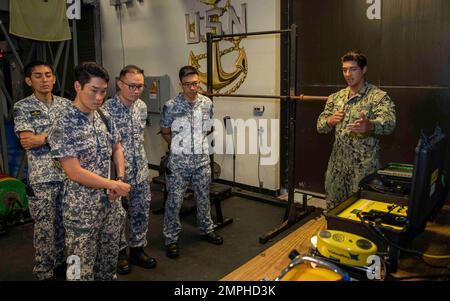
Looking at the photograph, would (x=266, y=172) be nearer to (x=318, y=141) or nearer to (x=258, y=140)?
(x=258, y=140)

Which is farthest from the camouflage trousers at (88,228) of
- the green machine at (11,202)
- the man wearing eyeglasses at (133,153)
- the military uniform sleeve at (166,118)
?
the green machine at (11,202)

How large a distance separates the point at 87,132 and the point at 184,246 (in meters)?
1.69

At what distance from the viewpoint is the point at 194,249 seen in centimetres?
324

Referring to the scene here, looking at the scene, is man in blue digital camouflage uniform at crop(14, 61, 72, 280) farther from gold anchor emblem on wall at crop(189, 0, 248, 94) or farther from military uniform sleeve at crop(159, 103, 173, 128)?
gold anchor emblem on wall at crop(189, 0, 248, 94)

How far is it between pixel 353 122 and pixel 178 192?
148 cm

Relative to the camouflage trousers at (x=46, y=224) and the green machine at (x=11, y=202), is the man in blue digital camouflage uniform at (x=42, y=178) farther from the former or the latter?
the green machine at (x=11, y=202)

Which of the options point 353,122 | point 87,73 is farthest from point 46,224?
point 353,122

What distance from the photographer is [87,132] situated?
1963mm

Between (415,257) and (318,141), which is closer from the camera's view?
(415,257)

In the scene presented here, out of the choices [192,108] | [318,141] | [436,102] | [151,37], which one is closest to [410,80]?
[436,102]

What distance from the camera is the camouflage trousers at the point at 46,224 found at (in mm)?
2658

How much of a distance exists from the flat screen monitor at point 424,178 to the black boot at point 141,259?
2224mm

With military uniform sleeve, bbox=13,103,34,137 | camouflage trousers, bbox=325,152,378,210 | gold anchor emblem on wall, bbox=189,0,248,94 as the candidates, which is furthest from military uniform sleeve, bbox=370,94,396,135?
military uniform sleeve, bbox=13,103,34,137

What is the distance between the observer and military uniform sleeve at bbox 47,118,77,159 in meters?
1.89
